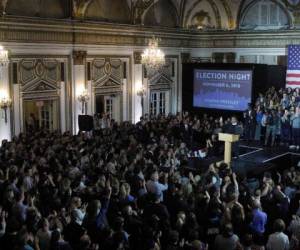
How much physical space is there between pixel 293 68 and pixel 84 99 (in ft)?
32.9

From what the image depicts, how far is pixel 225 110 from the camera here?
23.0 meters

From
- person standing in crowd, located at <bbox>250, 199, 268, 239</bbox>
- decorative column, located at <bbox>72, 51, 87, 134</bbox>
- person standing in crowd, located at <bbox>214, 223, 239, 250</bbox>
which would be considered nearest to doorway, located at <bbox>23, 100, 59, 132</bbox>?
decorative column, located at <bbox>72, 51, 87, 134</bbox>

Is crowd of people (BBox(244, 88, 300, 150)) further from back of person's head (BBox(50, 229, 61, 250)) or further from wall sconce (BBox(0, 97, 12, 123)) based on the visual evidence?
back of person's head (BBox(50, 229, 61, 250))

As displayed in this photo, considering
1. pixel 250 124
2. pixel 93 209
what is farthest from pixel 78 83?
pixel 93 209

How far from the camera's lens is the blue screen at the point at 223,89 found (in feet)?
72.2

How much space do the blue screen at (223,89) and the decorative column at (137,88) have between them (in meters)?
3.11

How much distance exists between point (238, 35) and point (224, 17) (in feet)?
4.72

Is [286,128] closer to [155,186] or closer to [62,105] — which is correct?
[155,186]

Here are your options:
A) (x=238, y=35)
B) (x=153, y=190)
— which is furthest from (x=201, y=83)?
(x=153, y=190)

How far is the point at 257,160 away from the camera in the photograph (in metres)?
15.8

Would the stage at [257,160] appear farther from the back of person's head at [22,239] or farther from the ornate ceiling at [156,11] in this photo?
the ornate ceiling at [156,11]

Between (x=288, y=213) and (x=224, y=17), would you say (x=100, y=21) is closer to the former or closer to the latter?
(x=224, y=17)

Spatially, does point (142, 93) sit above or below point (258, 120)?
above

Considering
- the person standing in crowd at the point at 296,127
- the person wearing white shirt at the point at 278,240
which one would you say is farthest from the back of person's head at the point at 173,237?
the person standing in crowd at the point at 296,127
